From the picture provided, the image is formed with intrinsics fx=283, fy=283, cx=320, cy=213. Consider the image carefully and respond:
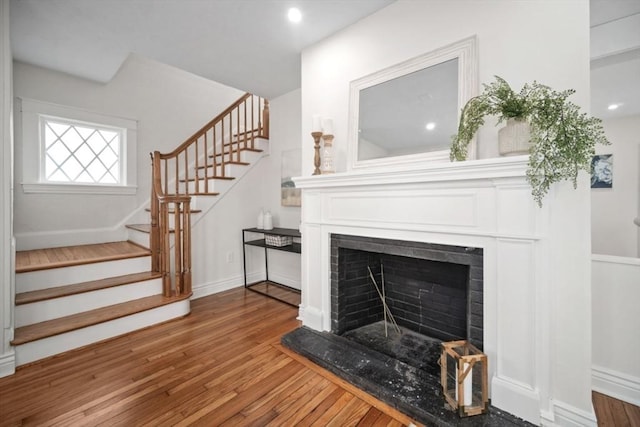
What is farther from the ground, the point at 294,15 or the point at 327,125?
the point at 294,15

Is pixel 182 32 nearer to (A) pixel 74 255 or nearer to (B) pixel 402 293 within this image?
(A) pixel 74 255

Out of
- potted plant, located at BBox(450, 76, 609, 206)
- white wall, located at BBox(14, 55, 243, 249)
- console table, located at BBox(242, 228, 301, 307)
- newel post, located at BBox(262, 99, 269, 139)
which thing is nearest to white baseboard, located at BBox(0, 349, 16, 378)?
white wall, located at BBox(14, 55, 243, 249)

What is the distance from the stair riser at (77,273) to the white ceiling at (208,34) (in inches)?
81.0

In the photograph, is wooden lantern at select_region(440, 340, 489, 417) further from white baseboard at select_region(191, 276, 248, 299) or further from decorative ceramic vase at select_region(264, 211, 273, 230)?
white baseboard at select_region(191, 276, 248, 299)

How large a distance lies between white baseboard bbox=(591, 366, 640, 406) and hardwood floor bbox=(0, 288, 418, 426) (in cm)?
120

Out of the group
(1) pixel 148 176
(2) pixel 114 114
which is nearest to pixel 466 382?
(1) pixel 148 176

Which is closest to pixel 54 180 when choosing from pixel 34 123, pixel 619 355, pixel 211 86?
pixel 34 123

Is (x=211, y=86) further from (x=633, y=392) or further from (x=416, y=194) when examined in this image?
(x=633, y=392)

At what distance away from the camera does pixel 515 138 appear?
1.42 meters

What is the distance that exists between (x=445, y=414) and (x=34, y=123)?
4522 mm

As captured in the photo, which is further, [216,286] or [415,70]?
[216,286]

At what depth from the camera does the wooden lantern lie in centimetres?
143

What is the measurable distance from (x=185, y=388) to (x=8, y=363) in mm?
1269

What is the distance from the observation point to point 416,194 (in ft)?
5.86
